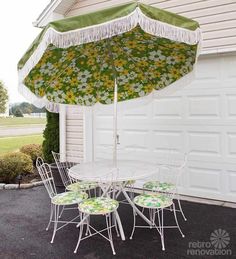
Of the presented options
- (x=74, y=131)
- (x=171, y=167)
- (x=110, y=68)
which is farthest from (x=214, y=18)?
(x=74, y=131)

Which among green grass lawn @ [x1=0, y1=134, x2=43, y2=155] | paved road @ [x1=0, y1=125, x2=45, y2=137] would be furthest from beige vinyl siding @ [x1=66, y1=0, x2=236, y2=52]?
paved road @ [x1=0, y1=125, x2=45, y2=137]

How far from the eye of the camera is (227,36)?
4.59 m

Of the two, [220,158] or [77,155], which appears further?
[77,155]

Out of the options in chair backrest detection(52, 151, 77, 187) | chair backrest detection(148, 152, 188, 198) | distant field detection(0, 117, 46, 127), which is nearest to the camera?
chair backrest detection(52, 151, 77, 187)

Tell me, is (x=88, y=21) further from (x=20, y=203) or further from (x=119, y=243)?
(x=20, y=203)

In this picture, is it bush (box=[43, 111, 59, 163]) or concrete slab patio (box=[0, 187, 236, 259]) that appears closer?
concrete slab patio (box=[0, 187, 236, 259])

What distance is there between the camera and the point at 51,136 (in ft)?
22.3

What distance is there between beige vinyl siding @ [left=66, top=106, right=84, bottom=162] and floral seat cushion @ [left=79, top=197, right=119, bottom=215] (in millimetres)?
3142

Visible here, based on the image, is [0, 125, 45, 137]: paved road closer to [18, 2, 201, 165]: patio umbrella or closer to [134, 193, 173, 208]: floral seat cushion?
[18, 2, 201, 165]: patio umbrella

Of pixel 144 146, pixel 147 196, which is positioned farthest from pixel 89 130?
pixel 147 196

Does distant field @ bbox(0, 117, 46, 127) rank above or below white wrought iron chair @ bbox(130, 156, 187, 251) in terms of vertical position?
above

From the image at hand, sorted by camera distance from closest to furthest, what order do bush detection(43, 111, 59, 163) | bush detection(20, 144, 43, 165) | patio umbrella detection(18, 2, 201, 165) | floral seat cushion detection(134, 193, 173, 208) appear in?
1. patio umbrella detection(18, 2, 201, 165)
2. floral seat cushion detection(134, 193, 173, 208)
3. bush detection(43, 111, 59, 163)
4. bush detection(20, 144, 43, 165)

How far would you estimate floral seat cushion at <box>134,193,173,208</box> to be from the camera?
3.23 meters

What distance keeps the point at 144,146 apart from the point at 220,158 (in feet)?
4.54
